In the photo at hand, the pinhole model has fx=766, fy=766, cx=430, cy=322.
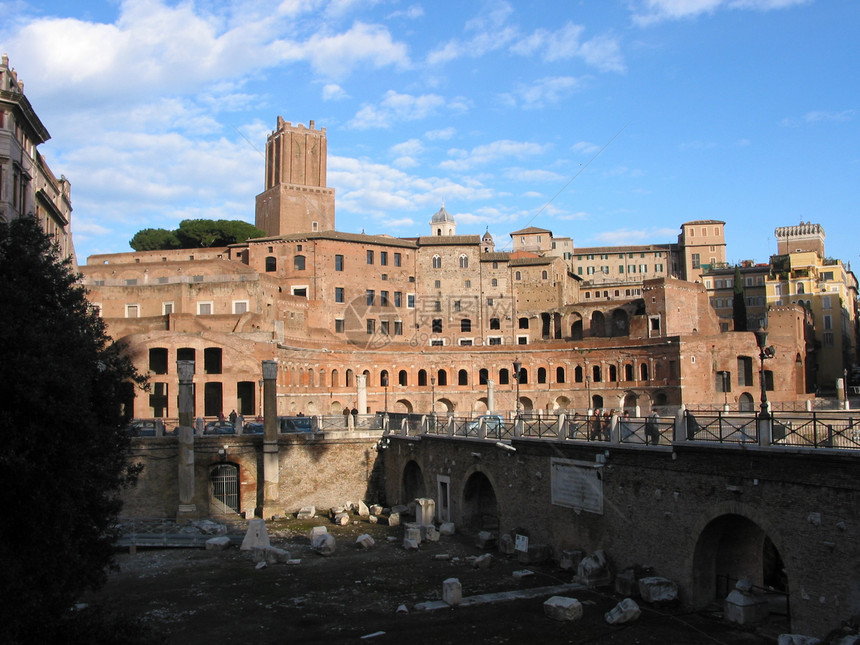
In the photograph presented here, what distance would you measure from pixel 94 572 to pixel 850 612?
1254 cm

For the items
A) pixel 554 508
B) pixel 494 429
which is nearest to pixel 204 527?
pixel 494 429

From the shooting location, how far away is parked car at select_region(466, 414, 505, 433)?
76.7 feet

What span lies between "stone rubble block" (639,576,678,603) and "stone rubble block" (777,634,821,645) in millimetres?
3193

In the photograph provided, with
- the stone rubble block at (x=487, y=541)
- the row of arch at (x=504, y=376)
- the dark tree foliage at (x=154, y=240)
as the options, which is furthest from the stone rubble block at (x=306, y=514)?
the dark tree foliage at (x=154, y=240)

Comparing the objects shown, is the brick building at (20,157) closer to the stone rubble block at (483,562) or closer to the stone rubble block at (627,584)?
the stone rubble block at (483,562)

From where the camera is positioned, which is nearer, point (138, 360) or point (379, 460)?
point (379, 460)

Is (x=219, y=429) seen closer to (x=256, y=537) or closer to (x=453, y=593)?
(x=256, y=537)

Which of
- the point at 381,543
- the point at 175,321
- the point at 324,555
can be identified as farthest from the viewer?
the point at 175,321

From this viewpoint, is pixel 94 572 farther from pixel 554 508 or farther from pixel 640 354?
pixel 640 354

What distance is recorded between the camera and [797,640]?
12555mm

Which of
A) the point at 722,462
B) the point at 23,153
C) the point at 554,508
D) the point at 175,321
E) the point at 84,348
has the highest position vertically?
the point at 23,153

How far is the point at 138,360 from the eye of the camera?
134 ft

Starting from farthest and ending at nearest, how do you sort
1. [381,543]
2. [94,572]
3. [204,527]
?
[204,527] < [381,543] < [94,572]

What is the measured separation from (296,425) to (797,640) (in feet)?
77.7
